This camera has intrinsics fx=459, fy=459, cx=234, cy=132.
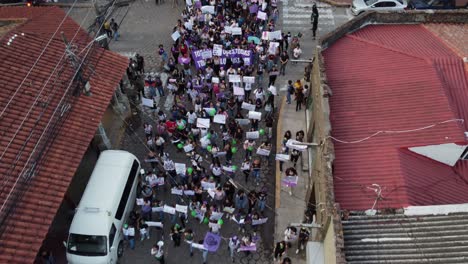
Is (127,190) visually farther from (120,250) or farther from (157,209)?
(120,250)

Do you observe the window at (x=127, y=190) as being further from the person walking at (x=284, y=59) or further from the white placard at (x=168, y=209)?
the person walking at (x=284, y=59)

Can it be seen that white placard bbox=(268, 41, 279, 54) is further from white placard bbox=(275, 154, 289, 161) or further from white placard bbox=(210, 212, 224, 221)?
white placard bbox=(210, 212, 224, 221)

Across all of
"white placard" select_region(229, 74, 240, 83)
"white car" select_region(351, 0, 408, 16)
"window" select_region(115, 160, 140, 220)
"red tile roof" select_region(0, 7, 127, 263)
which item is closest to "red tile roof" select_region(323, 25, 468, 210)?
"white placard" select_region(229, 74, 240, 83)

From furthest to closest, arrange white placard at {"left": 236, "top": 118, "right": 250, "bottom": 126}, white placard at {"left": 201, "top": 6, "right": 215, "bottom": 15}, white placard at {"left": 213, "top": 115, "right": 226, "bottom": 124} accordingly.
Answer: white placard at {"left": 201, "top": 6, "right": 215, "bottom": 15} < white placard at {"left": 236, "top": 118, "right": 250, "bottom": 126} < white placard at {"left": 213, "top": 115, "right": 226, "bottom": 124}

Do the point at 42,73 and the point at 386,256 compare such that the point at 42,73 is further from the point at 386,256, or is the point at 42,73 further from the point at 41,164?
the point at 386,256

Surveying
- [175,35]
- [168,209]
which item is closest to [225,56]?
[175,35]

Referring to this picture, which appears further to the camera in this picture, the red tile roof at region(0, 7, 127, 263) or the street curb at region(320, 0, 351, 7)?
the street curb at region(320, 0, 351, 7)

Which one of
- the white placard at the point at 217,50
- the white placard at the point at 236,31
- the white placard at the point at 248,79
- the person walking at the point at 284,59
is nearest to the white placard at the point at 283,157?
the white placard at the point at 248,79
